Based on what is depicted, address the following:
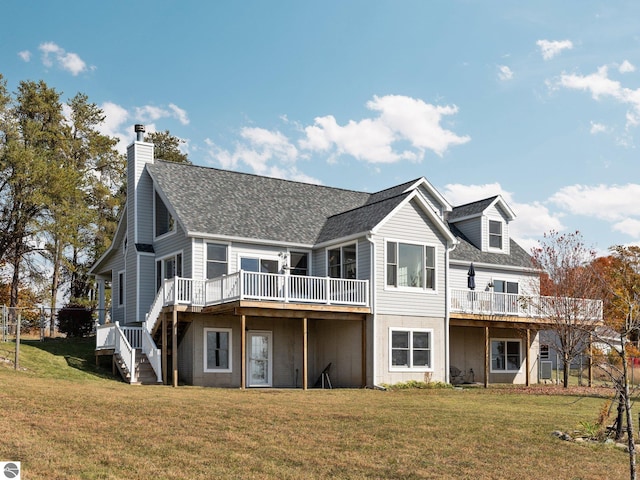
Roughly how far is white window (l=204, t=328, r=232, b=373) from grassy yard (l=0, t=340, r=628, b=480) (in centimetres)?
696

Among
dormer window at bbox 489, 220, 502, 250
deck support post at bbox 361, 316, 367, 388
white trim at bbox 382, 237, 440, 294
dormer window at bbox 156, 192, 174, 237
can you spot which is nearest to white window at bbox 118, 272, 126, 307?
dormer window at bbox 156, 192, 174, 237

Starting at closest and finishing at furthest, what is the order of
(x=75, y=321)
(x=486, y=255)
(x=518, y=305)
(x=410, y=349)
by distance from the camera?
(x=410, y=349) < (x=518, y=305) < (x=486, y=255) < (x=75, y=321)

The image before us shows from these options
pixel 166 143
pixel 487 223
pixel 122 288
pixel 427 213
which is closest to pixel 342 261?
pixel 427 213

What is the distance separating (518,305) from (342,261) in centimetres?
771

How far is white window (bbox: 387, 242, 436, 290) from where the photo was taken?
91.8ft

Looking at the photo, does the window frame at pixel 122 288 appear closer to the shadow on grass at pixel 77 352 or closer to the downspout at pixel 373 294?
the shadow on grass at pixel 77 352

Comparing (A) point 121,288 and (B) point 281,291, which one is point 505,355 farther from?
(A) point 121,288

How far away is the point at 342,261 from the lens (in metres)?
28.9

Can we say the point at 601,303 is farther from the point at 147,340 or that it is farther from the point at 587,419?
the point at 147,340

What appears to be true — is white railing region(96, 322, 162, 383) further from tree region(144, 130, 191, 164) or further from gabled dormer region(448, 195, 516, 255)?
tree region(144, 130, 191, 164)

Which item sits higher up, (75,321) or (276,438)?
(75,321)

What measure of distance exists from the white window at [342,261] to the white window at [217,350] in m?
4.51

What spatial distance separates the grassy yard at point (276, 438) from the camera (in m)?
11.2

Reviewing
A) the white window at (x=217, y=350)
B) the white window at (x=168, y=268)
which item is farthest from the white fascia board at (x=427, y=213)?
the white window at (x=168, y=268)
